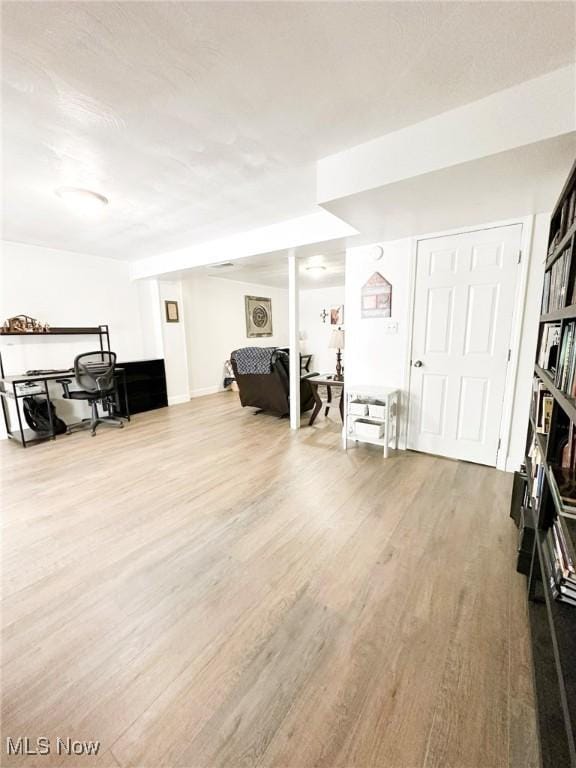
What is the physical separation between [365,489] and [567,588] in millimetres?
1525

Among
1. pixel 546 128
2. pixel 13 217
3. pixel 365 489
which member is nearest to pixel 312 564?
pixel 365 489

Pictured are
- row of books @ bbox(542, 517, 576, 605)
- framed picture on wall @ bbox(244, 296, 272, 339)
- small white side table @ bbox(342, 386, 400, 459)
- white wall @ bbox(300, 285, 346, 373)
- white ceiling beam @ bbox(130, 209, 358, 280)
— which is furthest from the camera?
white wall @ bbox(300, 285, 346, 373)

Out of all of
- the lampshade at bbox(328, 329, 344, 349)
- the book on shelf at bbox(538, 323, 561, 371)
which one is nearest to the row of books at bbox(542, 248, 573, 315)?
the book on shelf at bbox(538, 323, 561, 371)

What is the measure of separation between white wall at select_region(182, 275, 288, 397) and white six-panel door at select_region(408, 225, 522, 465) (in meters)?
4.00

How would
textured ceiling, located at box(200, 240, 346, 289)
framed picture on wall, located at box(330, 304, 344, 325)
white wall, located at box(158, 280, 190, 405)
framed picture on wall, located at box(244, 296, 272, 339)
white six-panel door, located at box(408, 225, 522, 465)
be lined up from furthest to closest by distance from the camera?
1. framed picture on wall, located at box(330, 304, 344, 325)
2. framed picture on wall, located at box(244, 296, 272, 339)
3. white wall, located at box(158, 280, 190, 405)
4. textured ceiling, located at box(200, 240, 346, 289)
5. white six-panel door, located at box(408, 225, 522, 465)

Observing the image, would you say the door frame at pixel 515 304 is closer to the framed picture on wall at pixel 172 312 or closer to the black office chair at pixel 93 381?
the black office chair at pixel 93 381

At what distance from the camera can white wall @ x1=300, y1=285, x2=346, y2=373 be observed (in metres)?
7.39

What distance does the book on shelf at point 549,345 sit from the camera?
155cm

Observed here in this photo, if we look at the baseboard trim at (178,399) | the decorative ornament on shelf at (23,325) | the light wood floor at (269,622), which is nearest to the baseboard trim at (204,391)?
the baseboard trim at (178,399)

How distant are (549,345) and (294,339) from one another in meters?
2.53

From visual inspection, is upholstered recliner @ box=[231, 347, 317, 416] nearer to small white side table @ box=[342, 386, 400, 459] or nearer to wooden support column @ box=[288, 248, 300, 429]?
wooden support column @ box=[288, 248, 300, 429]

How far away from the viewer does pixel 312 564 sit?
1.70 metres

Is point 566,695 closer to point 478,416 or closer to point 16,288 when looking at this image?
point 478,416

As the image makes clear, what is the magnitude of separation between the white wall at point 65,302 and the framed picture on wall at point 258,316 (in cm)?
225
